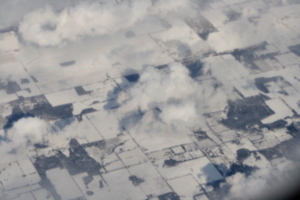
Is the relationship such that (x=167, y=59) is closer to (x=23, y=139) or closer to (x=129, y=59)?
(x=129, y=59)

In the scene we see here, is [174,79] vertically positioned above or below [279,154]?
above

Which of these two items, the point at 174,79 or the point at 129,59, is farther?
the point at 129,59

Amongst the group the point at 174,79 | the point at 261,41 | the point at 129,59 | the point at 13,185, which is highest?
the point at 129,59

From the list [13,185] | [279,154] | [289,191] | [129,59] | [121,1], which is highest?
[121,1]

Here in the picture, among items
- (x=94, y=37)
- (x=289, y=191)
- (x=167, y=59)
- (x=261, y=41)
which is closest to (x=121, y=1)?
(x=94, y=37)

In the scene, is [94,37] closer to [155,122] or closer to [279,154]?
[155,122]

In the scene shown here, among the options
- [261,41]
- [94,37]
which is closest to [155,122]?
[94,37]

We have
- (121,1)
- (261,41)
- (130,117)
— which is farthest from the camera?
(121,1)

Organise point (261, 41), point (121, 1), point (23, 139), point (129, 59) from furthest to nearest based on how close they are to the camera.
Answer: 1. point (121, 1)
2. point (261, 41)
3. point (129, 59)
4. point (23, 139)

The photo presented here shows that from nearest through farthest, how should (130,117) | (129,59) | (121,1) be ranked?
(130,117)
(129,59)
(121,1)
